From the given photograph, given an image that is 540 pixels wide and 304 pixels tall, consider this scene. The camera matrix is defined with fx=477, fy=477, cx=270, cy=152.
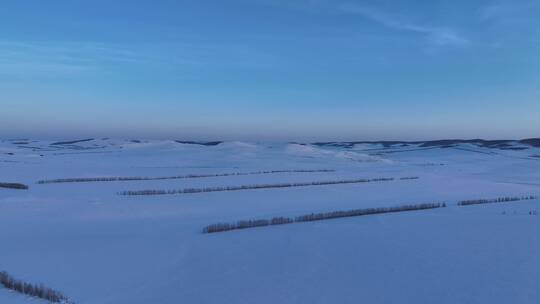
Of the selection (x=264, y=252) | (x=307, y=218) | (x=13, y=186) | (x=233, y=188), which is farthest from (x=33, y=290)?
(x=13, y=186)

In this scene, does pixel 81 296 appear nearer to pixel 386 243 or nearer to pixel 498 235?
pixel 386 243

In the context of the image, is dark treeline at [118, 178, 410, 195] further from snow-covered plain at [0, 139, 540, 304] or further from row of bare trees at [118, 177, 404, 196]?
snow-covered plain at [0, 139, 540, 304]

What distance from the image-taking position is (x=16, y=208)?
13.2m

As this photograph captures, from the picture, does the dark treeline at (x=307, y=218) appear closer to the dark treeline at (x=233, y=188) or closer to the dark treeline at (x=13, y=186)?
the dark treeline at (x=233, y=188)

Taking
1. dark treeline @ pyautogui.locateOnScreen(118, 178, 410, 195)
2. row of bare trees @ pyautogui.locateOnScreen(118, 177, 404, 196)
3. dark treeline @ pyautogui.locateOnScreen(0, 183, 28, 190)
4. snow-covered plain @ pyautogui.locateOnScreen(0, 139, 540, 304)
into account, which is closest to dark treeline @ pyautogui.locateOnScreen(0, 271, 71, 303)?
snow-covered plain @ pyautogui.locateOnScreen(0, 139, 540, 304)

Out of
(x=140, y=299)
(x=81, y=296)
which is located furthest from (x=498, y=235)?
(x=81, y=296)

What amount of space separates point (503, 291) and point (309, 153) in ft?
141

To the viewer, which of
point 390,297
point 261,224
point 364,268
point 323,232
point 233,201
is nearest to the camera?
point 390,297

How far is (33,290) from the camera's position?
6223 millimetres

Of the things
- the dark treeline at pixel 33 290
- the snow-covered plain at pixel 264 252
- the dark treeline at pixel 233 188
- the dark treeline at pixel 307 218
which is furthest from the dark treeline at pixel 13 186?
the dark treeline at pixel 33 290

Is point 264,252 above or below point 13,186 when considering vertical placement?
above

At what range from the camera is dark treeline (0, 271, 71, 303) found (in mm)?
6004

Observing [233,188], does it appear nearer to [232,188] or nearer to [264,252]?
[232,188]

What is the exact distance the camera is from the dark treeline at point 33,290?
236 inches
